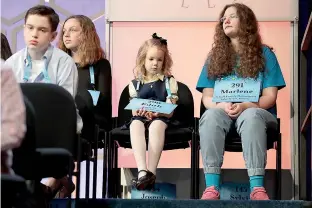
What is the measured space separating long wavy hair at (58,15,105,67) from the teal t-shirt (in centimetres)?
68

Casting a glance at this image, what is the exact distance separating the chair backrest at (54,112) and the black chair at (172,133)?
1.09 m

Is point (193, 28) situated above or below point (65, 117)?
above

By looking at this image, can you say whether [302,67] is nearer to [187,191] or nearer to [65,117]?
Result: [187,191]

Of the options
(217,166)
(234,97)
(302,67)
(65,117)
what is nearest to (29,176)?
(65,117)

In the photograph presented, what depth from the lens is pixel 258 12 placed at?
485cm

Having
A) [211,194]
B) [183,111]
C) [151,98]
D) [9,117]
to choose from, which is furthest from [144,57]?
[9,117]

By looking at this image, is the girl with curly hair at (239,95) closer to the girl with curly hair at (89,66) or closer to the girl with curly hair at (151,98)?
the girl with curly hair at (151,98)

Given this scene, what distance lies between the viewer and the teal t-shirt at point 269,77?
3.82 metres

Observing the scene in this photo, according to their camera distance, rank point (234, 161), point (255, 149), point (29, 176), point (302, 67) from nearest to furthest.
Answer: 1. point (29, 176)
2. point (255, 149)
3. point (302, 67)
4. point (234, 161)

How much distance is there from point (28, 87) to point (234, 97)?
1316mm

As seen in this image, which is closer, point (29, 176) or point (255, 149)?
point (29, 176)

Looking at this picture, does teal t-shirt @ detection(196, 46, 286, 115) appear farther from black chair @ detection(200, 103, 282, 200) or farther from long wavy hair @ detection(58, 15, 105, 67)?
long wavy hair @ detection(58, 15, 105, 67)

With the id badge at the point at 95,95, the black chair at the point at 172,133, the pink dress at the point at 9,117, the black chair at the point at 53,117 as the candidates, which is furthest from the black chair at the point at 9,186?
the id badge at the point at 95,95

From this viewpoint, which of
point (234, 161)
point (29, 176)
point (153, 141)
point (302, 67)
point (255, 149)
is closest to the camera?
point (29, 176)
